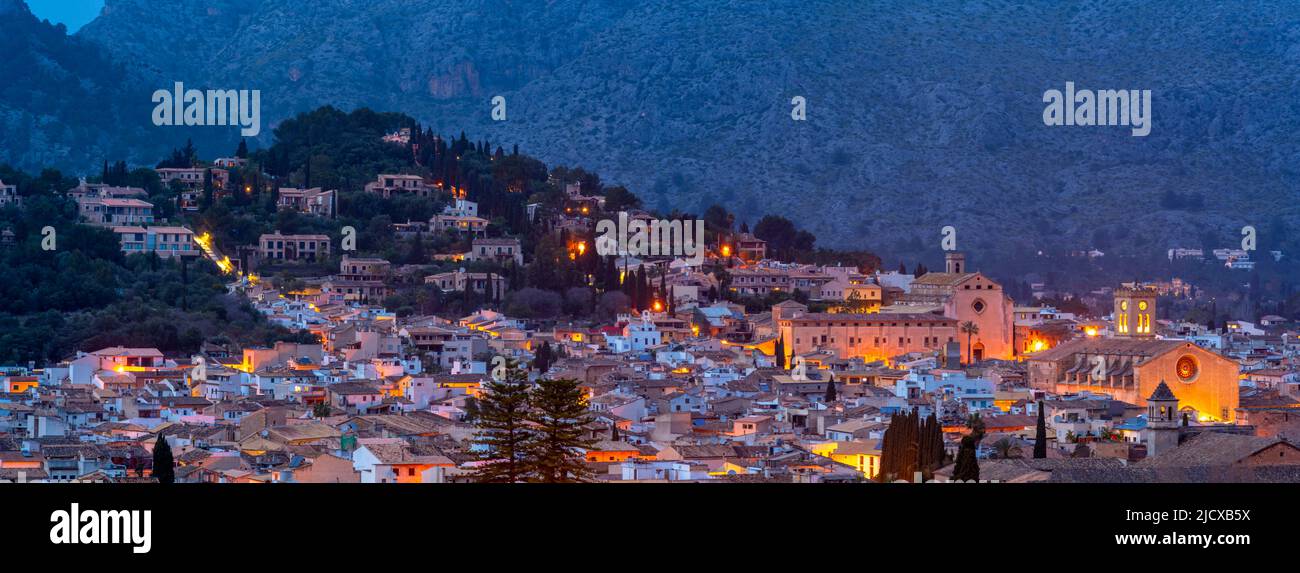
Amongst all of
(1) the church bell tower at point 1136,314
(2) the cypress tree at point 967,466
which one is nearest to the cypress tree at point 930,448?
(2) the cypress tree at point 967,466

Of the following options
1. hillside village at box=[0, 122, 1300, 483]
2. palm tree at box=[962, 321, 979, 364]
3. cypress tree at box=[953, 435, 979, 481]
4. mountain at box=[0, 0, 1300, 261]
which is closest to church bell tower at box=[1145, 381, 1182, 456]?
hillside village at box=[0, 122, 1300, 483]

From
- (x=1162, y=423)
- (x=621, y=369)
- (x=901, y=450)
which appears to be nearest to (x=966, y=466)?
(x=901, y=450)

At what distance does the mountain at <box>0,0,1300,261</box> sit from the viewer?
75.4 meters

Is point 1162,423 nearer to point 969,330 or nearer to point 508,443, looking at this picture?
point 508,443

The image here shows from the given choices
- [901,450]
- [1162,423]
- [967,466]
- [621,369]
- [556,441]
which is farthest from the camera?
[621,369]

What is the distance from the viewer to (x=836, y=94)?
83.0m

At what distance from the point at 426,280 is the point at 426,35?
5252 cm

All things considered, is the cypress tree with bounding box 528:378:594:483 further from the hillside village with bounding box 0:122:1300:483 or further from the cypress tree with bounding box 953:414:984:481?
the cypress tree with bounding box 953:414:984:481

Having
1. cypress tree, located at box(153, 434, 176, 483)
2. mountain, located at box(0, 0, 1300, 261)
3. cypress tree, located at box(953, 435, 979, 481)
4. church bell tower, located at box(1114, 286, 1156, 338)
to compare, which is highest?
mountain, located at box(0, 0, 1300, 261)

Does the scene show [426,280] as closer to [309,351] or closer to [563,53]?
[309,351]

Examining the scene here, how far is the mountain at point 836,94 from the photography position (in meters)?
75.4

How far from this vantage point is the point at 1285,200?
73.9 meters

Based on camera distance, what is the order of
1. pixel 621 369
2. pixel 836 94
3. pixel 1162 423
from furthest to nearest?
pixel 836 94 → pixel 621 369 → pixel 1162 423

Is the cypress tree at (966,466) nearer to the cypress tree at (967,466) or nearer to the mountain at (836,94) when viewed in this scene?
the cypress tree at (967,466)
